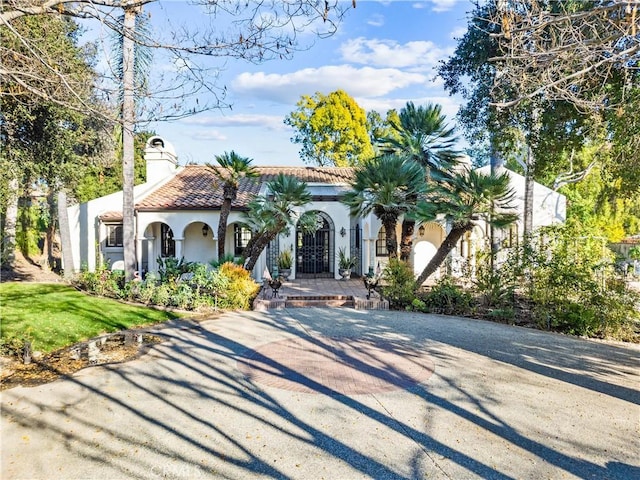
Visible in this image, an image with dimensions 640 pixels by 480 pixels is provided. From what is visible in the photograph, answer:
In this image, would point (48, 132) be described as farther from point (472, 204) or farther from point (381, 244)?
point (381, 244)

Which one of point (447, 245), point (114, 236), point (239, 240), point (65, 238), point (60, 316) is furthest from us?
point (114, 236)

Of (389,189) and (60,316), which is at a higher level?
(389,189)

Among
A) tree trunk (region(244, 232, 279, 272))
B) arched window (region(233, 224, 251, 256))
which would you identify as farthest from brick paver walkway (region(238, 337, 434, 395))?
arched window (region(233, 224, 251, 256))

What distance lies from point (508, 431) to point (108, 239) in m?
21.0

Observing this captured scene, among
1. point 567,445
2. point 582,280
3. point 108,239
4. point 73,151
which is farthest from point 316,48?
point 108,239

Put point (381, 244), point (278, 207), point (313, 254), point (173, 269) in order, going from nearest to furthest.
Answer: point (278, 207), point (173, 269), point (313, 254), point (381, 244)

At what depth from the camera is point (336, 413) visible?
20.9 feet

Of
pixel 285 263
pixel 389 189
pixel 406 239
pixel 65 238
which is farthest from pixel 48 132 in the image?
pixel 406 239

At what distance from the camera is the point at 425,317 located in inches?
521

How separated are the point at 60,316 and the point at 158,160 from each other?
46.0 feet

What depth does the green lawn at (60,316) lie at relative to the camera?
983 centimetres

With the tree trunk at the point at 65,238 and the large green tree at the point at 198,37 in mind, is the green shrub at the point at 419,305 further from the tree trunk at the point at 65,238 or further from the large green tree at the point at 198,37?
the tree trunk at the point at 65,238

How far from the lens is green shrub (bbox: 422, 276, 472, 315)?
13633mm

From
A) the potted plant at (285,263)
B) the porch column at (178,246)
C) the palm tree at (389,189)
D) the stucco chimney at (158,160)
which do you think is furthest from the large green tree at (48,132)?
the palm tree at (389,189)
